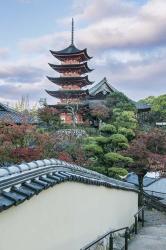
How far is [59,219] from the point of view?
5273 mm

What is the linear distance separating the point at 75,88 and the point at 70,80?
1088 mm

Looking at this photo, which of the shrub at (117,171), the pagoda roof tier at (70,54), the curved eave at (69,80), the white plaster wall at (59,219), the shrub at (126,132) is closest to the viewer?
the white plaster wall at (59,219)

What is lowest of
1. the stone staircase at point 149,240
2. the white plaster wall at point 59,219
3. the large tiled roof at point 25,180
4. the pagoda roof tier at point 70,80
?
the stone staircase at point 149,240

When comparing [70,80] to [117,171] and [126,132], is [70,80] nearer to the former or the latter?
[126,132]

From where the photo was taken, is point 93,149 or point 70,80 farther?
point 70,80

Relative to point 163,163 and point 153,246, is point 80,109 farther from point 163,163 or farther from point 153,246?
point 153,246

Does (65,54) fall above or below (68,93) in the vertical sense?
above

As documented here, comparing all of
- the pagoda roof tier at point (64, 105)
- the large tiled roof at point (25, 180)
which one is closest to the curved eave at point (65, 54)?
the pagoda roof tier at point (64, 105)

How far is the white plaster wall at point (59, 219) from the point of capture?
3.79 meters

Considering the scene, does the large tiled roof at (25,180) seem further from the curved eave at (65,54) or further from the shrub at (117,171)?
the curved eave at (65,54)

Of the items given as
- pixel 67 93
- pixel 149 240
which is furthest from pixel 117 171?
pixel 67 93

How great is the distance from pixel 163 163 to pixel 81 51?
29.6 m

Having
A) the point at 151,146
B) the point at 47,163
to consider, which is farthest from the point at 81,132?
the point at 47,163

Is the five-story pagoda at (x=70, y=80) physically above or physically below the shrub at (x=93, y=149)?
above
